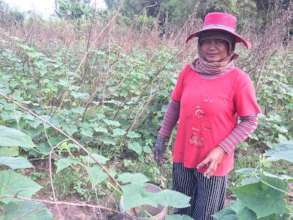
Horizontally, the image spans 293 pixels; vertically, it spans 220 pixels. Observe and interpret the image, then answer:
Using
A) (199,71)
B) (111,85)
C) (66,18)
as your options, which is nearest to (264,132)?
(111,85)

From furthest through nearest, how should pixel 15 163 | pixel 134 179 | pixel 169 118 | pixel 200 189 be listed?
pixel 169 118, pixel 200 189, pixel 134 179, pixel 15 163

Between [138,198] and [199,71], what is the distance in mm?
1353

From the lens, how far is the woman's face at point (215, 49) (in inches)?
83.8

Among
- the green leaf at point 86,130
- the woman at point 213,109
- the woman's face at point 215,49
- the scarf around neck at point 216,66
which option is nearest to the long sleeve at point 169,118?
the woman at point 213,109

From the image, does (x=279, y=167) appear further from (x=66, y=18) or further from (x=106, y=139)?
(x=66, y=18)

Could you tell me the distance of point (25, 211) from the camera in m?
0.95

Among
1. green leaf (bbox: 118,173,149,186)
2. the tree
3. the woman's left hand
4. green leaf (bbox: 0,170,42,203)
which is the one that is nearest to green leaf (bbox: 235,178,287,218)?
green leaf (bbox: 118,173,149,186)

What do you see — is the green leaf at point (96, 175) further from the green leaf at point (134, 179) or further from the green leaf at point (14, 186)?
the green leaf at point (14, 186)

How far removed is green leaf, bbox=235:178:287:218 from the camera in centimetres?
95

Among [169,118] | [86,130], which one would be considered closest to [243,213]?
[169,118]

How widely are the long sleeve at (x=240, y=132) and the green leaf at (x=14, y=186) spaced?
1.34 m

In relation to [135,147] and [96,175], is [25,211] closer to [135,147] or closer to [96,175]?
[96,175]

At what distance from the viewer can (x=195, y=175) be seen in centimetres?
239

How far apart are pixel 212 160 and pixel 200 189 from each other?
1.09ft
